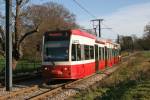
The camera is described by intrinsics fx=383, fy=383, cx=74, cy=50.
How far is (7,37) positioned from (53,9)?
70.4m

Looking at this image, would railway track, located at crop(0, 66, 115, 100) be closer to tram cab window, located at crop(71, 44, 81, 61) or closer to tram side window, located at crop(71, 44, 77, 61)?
tram side window, located at crop(71, 44, 77, 61)

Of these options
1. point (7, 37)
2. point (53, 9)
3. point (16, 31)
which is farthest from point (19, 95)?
point (53, 9)

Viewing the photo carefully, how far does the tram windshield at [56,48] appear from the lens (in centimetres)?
2233

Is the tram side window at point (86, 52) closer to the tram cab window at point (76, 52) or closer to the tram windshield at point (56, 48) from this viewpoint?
the tram cab window at point (76, 52)

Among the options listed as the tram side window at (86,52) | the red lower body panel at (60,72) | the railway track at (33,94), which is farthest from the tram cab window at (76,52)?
the railway track at (33,94)

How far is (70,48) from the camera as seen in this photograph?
2238cm

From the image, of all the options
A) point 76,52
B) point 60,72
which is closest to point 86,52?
point 76,52

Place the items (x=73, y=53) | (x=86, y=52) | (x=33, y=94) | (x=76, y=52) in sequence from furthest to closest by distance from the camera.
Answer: (x=86, y=52) < (x=76, y=52) < (x=73, y=53) < (x=33, y=94)

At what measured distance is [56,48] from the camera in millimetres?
22375

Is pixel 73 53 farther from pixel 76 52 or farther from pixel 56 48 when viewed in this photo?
pixel 56 48

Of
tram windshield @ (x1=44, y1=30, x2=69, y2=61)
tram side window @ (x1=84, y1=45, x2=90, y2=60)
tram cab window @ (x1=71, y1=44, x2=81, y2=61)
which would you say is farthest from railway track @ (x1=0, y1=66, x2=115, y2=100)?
tram side window @ (x1=84, y1=45, x2=90, y2=60)

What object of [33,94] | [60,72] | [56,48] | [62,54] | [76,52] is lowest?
[33,94]

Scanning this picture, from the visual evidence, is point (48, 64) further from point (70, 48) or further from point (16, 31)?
point (16, 31)

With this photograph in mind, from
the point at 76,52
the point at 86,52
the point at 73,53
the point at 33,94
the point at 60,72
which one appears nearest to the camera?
the point at 33,94
